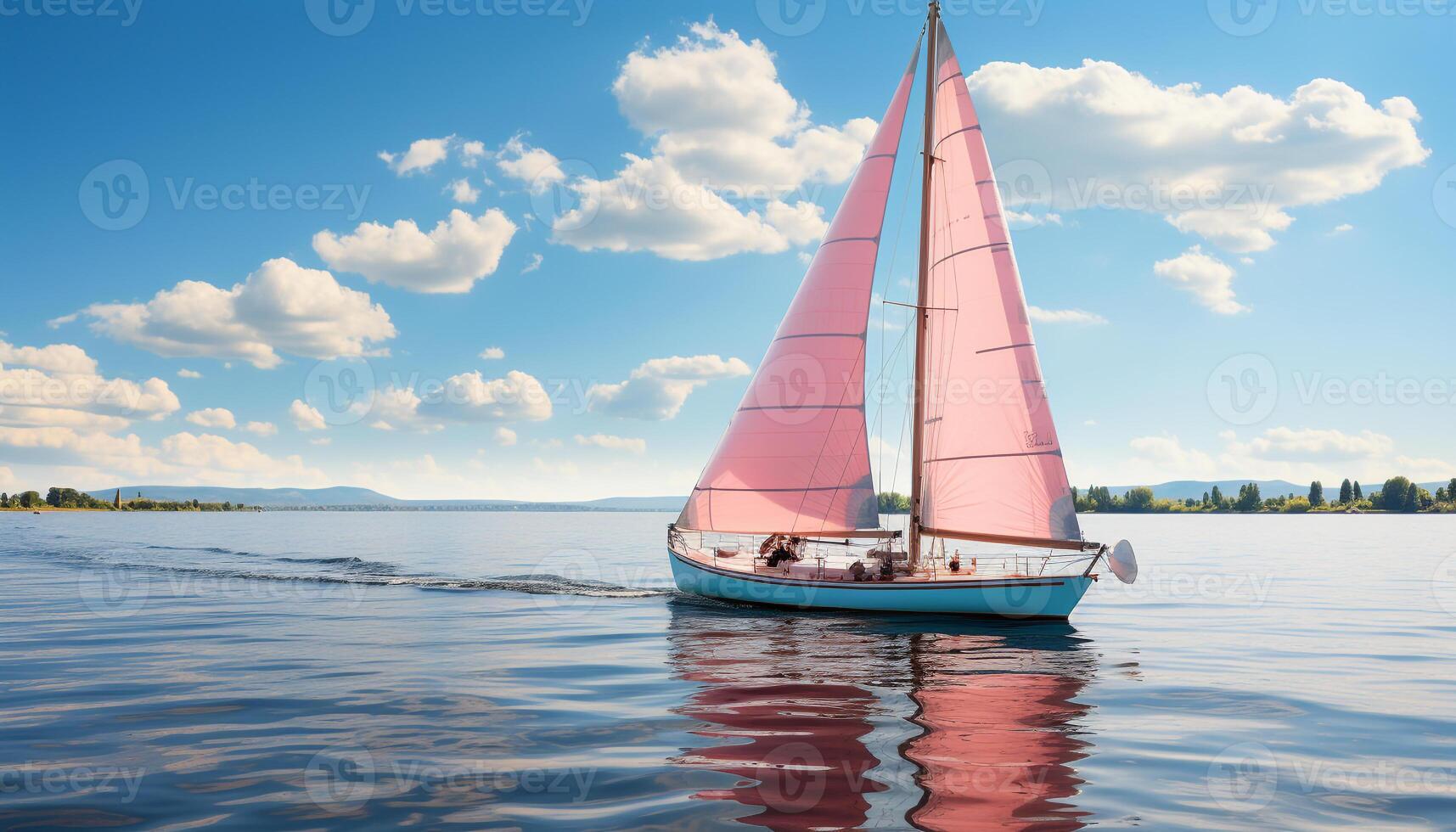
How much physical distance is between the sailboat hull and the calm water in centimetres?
62

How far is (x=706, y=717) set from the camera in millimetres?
14719

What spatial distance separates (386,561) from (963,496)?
39162 mm

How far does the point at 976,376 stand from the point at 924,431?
8.46 ft

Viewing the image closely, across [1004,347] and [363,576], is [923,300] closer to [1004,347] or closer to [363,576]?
[1004,347]

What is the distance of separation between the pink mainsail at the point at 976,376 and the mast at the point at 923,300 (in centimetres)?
19

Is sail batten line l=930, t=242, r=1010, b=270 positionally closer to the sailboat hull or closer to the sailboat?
the sailboat

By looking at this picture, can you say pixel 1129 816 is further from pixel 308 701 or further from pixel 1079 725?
pixel 308 701

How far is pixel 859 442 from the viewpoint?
98.1 ft

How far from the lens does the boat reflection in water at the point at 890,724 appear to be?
10.2 metres

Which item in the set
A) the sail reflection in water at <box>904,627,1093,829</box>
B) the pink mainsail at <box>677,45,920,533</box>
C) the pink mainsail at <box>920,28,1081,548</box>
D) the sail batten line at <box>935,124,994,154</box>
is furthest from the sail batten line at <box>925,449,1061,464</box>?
the sail batten line at <box>935,124,994,154</box>

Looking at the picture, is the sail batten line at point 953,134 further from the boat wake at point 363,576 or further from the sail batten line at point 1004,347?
the boat wake at point 363,576

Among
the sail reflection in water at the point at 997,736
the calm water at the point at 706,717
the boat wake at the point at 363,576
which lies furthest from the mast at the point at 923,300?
the boat wake at the point at 363,576

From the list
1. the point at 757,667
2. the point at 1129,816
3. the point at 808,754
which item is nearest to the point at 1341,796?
the point at 1129,816

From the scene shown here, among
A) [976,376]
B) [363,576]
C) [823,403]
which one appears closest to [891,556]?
[823,403]
